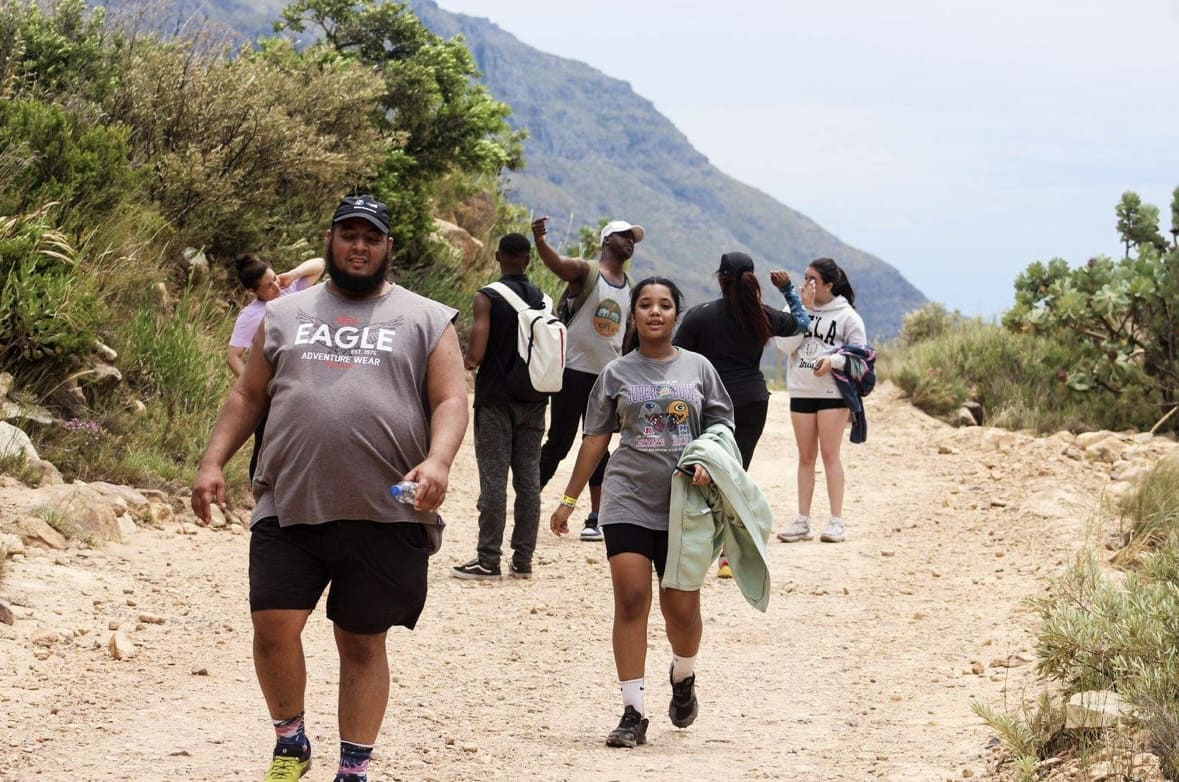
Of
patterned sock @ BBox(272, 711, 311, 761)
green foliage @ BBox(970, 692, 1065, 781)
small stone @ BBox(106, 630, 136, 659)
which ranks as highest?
green foliage @ BBox(970, 692, 1065, 781)

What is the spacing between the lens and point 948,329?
23.6 meters

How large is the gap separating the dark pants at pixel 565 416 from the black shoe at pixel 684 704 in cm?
369

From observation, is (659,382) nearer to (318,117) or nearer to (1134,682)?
(1134,682)

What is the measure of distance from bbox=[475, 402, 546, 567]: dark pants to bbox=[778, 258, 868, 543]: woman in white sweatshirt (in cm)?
232

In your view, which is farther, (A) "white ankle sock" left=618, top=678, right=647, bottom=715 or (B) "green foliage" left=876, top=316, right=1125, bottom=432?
(B) "green foliage" left=876, top=316, right=1125, bottom=432

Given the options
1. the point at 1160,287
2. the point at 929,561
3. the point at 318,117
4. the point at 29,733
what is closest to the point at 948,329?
the point at 1160,287

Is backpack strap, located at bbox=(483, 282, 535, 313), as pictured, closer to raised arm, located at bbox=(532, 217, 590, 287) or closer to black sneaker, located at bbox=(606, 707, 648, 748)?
raised arm, located at bbox=(532, 217, 590, 287)

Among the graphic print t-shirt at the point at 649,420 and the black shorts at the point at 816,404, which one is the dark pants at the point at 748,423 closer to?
the black shorts at the point at 816,404

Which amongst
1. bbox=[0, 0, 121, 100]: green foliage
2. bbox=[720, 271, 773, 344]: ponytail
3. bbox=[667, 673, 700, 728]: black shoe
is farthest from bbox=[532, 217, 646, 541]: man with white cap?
bbox=[0, 0, 121, 100]: green foliage

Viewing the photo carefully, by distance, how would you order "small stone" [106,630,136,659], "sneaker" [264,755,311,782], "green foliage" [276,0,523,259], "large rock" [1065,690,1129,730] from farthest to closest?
1. "green foliage" [276,0,523,259]
2. "small stone" [106,630,136,659]
3. "large rock" [1065,690,1129,730]
4. "sneaker" [264,755,311,782]

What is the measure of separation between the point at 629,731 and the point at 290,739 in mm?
1659

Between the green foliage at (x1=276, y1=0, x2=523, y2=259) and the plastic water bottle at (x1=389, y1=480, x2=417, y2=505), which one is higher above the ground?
the green foliage at (x1=276, y1=0, x2=523, y2=259)

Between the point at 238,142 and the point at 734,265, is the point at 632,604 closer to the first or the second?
the point at 734,265

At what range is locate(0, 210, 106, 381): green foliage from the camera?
10500 millimetres
